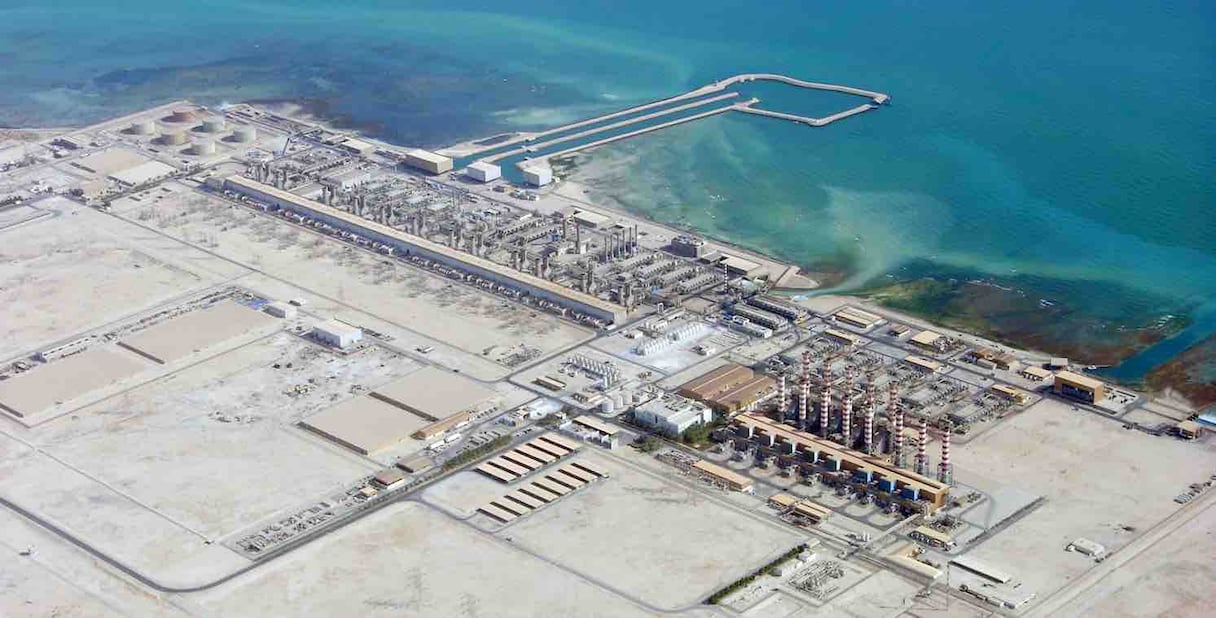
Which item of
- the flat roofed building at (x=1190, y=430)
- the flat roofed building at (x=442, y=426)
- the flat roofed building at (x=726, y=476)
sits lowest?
the flat roofed building at (x=442, y=426)

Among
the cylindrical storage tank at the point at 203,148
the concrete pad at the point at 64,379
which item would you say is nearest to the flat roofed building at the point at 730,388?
the concrete pad at the point at 64,379

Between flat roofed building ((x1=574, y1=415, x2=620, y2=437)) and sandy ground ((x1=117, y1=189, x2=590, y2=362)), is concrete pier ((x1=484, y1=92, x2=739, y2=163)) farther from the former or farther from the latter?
Result: flat roofed building ((x1=574, y1=415, x2=620, y2=437))

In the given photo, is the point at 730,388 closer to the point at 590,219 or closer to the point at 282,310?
the point at 590,219

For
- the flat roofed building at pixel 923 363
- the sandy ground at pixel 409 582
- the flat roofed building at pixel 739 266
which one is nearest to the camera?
the sandy ground at pixel 409 582

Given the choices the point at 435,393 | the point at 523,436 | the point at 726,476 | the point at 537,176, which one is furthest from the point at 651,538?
the point at 537,176

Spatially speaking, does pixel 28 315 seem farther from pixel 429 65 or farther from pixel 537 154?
pixel 429 65

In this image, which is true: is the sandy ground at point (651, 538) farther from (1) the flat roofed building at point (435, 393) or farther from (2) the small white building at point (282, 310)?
(2) the small white building at point (282, 310)

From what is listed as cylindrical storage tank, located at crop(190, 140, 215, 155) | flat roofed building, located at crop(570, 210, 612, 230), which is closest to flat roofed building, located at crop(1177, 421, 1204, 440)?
flat roofed building, located at crop(570, 210, 612, 230)
